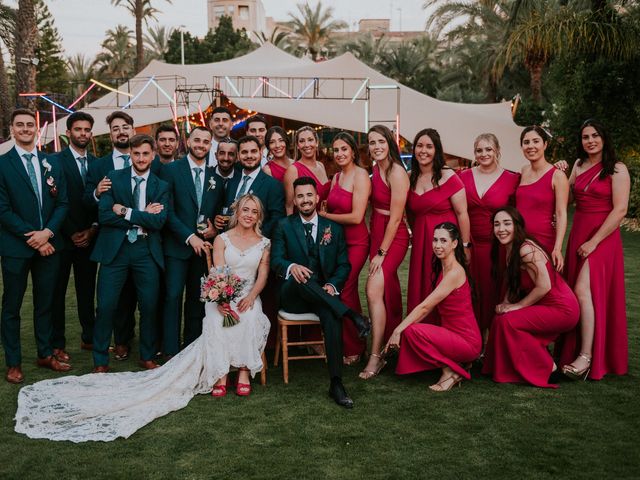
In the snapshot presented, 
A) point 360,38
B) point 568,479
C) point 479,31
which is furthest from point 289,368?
point 360,38

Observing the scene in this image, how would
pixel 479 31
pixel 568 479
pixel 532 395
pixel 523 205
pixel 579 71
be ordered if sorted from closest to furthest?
pixel 568 479, pixel 532 395, pixel 523 205, pixel 579 71, pixel 479 31

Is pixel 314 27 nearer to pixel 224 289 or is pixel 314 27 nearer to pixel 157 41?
pixel 157 41

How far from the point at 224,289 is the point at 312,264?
0.77 meters

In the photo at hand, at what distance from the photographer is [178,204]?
16.8ft

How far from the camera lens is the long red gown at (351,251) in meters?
5.14

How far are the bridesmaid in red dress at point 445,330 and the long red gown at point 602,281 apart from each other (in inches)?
34.9

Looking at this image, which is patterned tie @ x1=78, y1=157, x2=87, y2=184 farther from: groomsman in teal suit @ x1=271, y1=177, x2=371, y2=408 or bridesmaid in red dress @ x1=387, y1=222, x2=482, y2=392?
bridesmaid in red dress @ x1=387, y1=222, x2=482, y2=392

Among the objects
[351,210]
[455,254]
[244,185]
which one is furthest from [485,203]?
[244,185]

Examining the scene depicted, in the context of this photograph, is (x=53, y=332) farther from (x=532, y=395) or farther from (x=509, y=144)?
(x=509, y=144)

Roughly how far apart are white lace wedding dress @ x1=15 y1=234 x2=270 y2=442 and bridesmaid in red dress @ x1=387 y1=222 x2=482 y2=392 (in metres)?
1.05

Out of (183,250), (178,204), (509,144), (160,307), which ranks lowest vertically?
(160,307)

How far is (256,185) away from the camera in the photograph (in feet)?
16.9

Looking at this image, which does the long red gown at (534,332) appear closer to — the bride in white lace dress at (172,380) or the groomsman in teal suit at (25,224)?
the bride in white lace dress at (172,380)

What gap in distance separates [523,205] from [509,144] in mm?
13780
